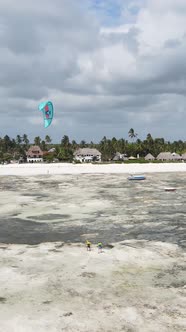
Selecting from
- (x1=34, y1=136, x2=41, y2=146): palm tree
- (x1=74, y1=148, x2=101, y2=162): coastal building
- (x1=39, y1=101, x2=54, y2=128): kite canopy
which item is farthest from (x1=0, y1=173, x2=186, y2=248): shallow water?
(x1=34, y1=136, x2=41, y2=146): palm tree

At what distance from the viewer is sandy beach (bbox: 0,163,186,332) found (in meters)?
11.4

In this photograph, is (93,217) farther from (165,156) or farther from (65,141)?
(65,141)

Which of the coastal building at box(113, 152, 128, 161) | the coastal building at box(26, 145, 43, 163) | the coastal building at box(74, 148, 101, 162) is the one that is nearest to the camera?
the coastal building at box(113, 152, 128, 161)

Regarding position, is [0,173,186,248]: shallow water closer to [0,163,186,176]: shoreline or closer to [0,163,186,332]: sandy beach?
[0,163,186,332]: sandy beach

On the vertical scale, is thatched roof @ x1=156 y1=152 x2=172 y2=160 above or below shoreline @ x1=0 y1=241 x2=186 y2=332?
above

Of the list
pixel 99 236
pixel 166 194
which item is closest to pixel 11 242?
pixel 99 236

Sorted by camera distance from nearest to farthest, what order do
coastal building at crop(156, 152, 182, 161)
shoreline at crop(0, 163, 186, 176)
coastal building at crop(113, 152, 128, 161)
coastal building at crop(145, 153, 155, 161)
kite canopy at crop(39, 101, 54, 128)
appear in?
kite canopy at crop(39, 101, 54, 128)
shoreline at crop(0, 163, 186, 176)
coastal building at crop(145, 153, 155, 161)
coastal building at crop(156, 152, 182, 161)
coastal building at crop(113, 152, 128, 161)

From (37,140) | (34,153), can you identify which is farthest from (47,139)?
(34,153)

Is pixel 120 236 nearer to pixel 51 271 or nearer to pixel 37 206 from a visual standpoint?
pixel 51 271

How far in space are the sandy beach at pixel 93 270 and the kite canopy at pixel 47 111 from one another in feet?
65.7

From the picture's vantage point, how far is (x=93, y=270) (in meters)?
15.8

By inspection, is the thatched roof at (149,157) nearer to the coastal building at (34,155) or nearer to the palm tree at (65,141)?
the palm tree at (65,141)

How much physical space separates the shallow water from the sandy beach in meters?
0.07

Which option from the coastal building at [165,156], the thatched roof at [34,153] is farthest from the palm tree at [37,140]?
the coastal building at [165,156]
